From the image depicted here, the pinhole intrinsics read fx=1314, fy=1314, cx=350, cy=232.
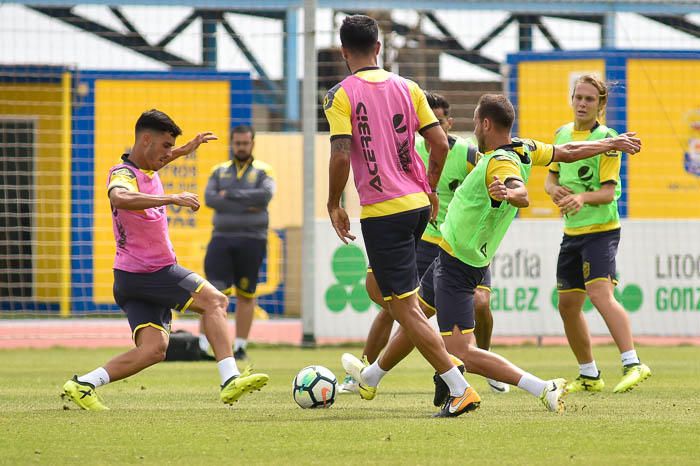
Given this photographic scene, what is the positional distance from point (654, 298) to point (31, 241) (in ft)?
27.2

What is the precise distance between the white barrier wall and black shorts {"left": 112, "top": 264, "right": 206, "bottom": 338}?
22.6 feet

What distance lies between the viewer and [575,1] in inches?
741

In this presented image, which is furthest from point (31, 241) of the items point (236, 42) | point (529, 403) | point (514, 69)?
point (529, 403)

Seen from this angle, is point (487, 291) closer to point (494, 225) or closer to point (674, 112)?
point (494, 225)

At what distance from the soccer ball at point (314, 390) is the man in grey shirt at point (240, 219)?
534 centimetres

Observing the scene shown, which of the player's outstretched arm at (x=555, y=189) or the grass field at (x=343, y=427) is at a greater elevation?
the player's outstretched arm at (x=555, y=189)

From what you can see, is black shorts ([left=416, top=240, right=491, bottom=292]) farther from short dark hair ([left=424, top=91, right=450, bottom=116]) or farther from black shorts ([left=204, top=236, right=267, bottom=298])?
black shorts ([left=204, top=236, right=267, bottom=298])

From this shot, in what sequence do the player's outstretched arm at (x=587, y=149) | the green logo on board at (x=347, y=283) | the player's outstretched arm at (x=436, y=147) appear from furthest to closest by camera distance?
1. the green logo on board at (x=347, y=283)
2. the player's outstretched arm at (x=587, y=149)
3. the player's outstretched arm at (x=436, y=147)

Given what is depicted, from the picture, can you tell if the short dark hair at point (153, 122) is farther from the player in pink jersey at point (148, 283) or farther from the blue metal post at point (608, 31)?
the blue metal post at point (608, 31)

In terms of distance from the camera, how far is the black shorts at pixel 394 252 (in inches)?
293

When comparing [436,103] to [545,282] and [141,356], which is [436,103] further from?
[545,282]

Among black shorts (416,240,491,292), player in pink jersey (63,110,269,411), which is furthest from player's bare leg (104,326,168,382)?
black shorts (416,240,491,292)

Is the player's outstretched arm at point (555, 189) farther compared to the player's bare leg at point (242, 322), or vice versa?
the player's bare leg at point (242, 322)

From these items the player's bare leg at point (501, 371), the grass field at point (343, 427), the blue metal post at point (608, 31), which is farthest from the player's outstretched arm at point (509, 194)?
the blue metal post at point (608, 31)
